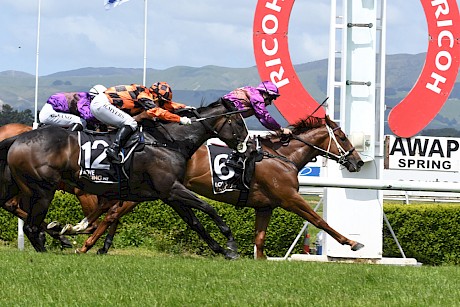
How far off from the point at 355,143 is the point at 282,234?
1.65 m

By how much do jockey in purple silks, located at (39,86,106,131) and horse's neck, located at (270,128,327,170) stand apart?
2018 millimetres

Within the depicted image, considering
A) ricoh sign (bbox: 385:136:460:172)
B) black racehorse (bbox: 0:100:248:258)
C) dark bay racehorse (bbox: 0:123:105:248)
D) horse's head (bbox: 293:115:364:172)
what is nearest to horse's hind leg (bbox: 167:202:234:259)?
black racehorse (bbox: 0:100:248:258)

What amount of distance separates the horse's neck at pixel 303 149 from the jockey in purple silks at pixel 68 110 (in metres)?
2.02

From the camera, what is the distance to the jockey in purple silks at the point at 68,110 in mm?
9950

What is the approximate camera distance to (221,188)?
9.62 meters

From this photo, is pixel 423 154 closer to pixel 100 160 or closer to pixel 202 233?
pixel 202 233

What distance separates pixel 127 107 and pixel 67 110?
1.50 meters

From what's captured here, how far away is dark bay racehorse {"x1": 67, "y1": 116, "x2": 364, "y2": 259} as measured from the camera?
959cm

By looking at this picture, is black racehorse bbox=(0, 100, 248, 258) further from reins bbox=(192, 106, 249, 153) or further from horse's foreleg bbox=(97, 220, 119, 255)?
horse's foreleg bbox=(97, 220, 119, 255)

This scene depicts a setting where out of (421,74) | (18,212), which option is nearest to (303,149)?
(421,74)

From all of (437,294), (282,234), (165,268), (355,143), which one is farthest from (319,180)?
(437,294)

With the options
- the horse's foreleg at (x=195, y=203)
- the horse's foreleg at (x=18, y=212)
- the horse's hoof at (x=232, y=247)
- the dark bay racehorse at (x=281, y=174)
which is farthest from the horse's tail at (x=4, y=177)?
the horse's hoof at (x=232, y=247)

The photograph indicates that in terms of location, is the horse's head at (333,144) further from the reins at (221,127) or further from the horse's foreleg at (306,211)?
the reins at (221,127)

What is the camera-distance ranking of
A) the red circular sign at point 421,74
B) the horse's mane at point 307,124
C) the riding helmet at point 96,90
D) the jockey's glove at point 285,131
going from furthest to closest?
the red circular sign at point 421,74 < the horse's mane at point 307,124 < the jockey's glove at point 285,131 < the riding helmet at point 96,90
